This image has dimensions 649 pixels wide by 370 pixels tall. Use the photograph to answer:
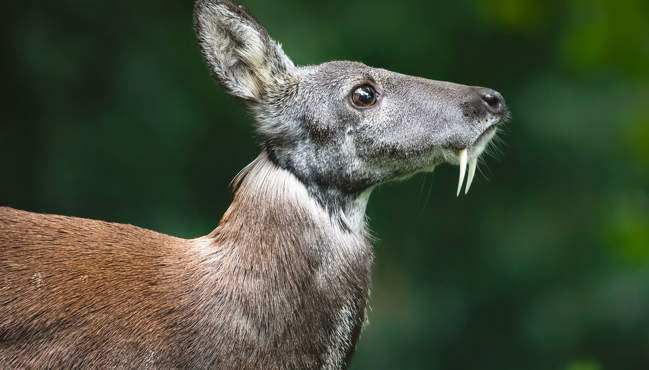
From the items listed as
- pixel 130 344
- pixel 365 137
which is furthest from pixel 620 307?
pixel 130 344

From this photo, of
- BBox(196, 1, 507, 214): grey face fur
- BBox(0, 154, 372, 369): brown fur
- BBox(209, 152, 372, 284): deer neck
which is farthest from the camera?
BBox(196, 1, 507, 214): grey face fur

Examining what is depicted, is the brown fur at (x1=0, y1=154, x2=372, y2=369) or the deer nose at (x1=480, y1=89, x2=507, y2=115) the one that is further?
the deer nose at (x1=480, y1=89, x2=507, y2=115)

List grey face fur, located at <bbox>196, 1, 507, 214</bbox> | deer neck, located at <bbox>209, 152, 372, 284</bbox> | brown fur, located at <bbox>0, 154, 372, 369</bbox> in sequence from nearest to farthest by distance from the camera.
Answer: brown fur, located at <bbox>0, 154, 372, 369</bbox>
deer neck, located at <bbox>209, 152, 372, 284</bbox>
grey face fur, located at <bbox>196, 1, 507, 214</bbox>

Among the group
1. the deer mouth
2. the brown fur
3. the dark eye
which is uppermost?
the dark eye

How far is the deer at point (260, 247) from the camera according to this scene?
253cm

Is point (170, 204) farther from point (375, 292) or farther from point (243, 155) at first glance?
point (375, 292)

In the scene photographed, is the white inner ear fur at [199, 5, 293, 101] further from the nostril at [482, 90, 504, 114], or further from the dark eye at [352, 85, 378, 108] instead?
the nostril at [482, 90, 504, 114]

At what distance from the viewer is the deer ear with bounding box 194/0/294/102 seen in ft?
9.32

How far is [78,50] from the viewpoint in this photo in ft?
17.4

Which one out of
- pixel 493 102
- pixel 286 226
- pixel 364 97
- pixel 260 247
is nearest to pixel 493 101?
pixel 493 102

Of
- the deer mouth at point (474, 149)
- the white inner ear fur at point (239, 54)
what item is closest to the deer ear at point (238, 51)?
the white inner ear fur at point (239, 54)

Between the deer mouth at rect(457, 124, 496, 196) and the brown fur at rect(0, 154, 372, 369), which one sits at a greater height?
the deer mouth at rect(457, 124, 496, 196)

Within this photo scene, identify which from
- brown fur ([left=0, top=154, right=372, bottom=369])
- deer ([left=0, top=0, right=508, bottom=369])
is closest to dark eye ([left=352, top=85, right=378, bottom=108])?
deer ([left=0, top=0, right=508, bottom=369])

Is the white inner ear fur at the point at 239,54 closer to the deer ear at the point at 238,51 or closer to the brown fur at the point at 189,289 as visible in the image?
the deer ear at the point at 238,51
